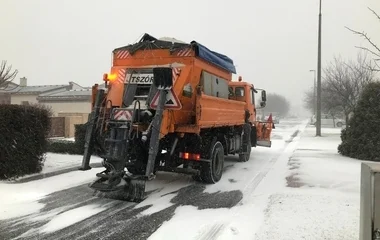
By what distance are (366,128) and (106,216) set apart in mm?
10327

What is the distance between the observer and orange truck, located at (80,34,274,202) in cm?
668

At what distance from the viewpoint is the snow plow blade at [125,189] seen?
21.5 ft

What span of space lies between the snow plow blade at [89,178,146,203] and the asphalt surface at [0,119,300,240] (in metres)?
0.16

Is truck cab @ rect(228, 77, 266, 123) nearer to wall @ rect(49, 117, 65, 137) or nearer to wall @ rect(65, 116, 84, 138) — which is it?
wall @ rect(49, 117, 65, 137)

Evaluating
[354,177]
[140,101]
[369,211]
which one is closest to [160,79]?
[140,101]

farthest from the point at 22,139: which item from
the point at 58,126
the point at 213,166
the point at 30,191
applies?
the point at 58,126

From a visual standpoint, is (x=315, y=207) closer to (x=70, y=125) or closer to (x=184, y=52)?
(x=184, y=52)

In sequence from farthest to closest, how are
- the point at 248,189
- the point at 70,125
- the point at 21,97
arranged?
the point at 21,97 < the point at 70,125 < the point at 248,189

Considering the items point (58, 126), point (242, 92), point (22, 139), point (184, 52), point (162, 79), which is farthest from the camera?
point (58, 126)

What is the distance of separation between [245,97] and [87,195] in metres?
7.19

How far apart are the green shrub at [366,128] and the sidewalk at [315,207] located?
2.45 meters

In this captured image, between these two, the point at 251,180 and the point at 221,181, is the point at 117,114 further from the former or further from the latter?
the point at 251,180

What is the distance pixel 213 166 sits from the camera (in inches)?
345

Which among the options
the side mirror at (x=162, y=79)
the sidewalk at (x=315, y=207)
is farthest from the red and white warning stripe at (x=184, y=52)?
the sidewalk at (x=315, y=207)
